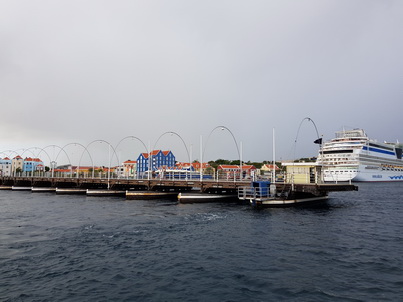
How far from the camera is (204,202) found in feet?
163

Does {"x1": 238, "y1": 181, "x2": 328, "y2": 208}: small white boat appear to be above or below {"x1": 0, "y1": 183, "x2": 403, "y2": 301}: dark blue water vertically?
above

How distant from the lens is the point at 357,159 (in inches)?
4663

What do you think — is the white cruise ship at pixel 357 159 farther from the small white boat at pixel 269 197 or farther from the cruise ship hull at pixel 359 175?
the small white boat at pixel 269 197

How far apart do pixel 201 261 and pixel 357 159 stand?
4874 inches

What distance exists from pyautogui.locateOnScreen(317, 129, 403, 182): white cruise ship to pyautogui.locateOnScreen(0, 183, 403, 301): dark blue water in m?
97.9

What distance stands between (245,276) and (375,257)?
30.6 ft

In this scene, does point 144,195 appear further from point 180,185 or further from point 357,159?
point 357,159

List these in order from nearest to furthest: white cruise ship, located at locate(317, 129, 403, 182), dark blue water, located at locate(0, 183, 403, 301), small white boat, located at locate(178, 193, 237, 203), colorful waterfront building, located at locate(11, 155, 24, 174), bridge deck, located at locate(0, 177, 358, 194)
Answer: dark blue water, located at locate(0, 183, 403, 301), bridge deck, located at locate(0, 177, 358, 194), small white boat, located at locate(178, 193, 237, 203), white cruise ship, located at locate(317, 129, 403, 182), colorful waterfront building, located at locate(11, 155, 24, 174)

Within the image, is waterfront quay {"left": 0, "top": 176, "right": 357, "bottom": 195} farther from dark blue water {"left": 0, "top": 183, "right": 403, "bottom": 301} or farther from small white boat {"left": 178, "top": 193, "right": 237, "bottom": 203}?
dark blue water {"left": 0, "top": 183, "right": 403, "bottom": 301}

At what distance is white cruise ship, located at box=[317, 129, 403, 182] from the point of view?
118688 mm

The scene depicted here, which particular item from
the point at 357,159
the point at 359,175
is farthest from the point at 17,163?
the point at 359,175

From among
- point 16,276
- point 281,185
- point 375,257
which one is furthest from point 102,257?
point 281,185

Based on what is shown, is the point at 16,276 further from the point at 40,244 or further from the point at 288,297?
the point at 288,297

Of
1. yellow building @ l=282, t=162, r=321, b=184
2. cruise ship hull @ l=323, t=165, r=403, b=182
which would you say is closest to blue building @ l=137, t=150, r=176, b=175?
cruise ship hull @ l=323, t=165, r=403, b=182
